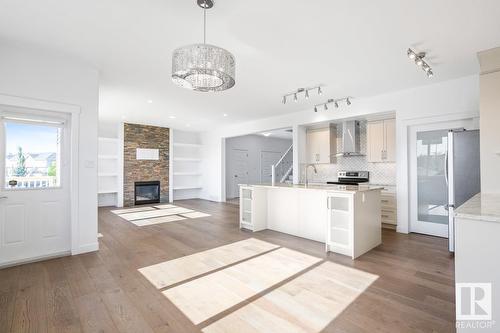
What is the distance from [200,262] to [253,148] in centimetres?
819

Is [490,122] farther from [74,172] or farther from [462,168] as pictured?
[74,172]

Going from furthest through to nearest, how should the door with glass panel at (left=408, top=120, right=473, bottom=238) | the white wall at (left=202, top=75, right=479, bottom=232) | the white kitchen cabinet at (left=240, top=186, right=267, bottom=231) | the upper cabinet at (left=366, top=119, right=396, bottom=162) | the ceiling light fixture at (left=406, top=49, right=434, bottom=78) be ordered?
the upper cabinet at (left=366, top=119, right=396, bottom=162) → the white kitchen cabinet at (left=240, top=186, right=267, bottom=231) → the door with glass panel at (left=408, top=120, right=473, bottom=238) → the white wall at (left=202, top=75, right=479, bottom=232) → the ceiling light fixture at (left=406, top=49, right=434, bottom=78)

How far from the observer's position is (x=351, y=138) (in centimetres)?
635

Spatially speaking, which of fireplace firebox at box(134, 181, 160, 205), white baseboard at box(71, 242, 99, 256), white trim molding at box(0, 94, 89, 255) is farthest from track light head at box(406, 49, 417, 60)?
fireplace firebox at box(134, 181, 160, 205)

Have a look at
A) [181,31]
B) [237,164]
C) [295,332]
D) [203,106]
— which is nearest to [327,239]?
[295,332]

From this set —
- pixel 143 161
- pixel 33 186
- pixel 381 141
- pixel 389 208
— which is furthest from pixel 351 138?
pixel 143 161

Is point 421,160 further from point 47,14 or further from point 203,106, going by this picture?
point 47,14

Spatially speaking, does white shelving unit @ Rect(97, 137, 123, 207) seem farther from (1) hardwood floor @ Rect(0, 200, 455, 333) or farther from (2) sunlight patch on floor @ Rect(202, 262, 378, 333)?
(2) sunlight patch on floor @ Rect(202, 262, 378, 333)

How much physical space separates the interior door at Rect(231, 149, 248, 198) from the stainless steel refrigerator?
7734mm

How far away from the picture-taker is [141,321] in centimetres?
207

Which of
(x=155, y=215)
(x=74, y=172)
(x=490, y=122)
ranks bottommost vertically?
(x=155, y=215)

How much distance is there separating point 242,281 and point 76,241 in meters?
2.66

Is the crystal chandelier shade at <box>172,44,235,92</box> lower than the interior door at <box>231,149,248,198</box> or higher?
higher

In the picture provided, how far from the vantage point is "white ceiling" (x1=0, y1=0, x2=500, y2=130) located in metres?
2.45
